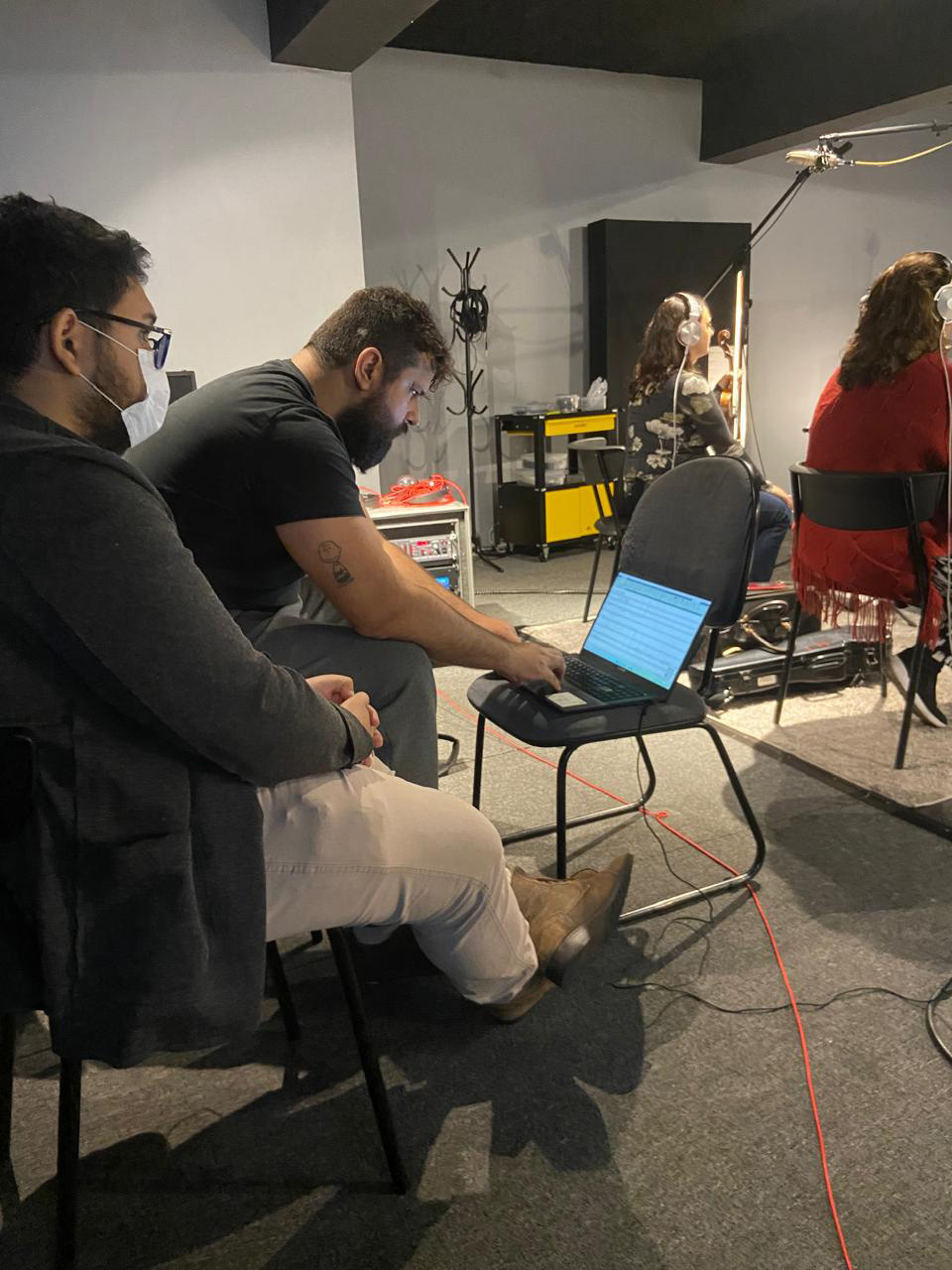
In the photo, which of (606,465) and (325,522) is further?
(606,465)

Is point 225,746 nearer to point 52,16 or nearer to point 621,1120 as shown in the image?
point 621,1120

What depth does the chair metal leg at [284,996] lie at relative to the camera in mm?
1466

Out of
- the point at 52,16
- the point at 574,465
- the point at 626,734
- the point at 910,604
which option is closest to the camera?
the point at 626,734

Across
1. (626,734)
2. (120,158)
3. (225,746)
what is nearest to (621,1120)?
(626,734)

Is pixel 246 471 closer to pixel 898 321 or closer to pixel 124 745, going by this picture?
pixel 124 745

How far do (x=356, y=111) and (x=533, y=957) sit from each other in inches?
201

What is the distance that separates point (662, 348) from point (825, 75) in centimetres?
274

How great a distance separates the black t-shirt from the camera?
151 centimetres

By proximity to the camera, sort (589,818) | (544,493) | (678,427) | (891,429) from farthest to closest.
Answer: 1. (544,493)
2. (678,427)
3. (891,429)
4. (589,818)

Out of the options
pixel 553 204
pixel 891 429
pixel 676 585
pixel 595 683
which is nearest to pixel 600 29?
pixel 553 204

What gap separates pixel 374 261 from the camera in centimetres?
529

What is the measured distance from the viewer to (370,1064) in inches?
46.6

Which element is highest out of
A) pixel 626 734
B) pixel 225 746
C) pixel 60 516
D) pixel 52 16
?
pixel 52 16

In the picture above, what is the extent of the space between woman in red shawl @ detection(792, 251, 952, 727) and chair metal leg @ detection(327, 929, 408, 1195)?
6.06 feet
